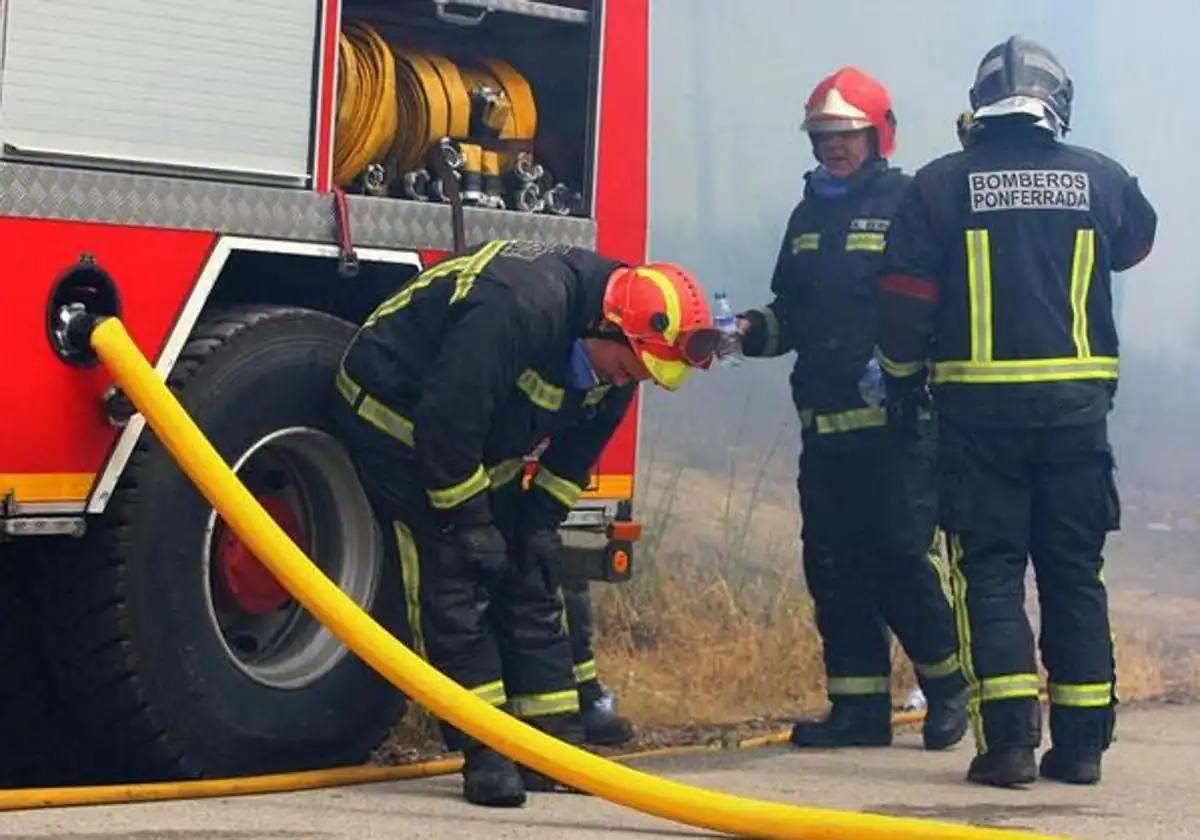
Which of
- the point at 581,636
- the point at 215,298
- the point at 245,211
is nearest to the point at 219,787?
the point at 215,298

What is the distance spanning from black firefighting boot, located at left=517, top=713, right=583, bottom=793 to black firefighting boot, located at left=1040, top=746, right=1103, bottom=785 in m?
1.22

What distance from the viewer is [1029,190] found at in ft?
21.8

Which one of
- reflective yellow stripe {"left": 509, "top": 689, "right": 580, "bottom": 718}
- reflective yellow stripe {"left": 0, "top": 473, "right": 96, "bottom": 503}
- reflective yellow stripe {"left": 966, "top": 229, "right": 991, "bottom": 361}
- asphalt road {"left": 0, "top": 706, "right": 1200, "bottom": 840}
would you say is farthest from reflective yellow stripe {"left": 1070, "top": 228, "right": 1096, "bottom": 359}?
reflective yellow stripe {"left": 0, "top": 473, "right": 96, "bottom": 503}

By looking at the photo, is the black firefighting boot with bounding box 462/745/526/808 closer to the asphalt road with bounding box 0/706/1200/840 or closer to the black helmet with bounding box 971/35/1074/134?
the asphalt road with bounding box 0/706/1200/840

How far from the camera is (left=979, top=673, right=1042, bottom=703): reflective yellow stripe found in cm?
658

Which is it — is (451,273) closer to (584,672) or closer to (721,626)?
(584,672)

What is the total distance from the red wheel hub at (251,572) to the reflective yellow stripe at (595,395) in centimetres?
79

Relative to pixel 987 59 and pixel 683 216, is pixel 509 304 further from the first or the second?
pixel 683 216

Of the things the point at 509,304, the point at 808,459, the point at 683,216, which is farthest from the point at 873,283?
the point at 683,216

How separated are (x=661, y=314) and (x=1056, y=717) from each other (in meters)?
1.55

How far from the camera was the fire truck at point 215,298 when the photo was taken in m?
5.71

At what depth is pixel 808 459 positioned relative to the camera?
24.7 feet

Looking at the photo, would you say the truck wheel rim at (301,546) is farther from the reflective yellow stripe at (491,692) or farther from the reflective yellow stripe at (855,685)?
the reflective yellow stripe at (855,685)

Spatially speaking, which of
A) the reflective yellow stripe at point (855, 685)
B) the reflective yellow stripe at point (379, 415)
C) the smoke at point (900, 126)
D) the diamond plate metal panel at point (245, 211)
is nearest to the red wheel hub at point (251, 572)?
the reflective yellow stripe at point (379, 415)
